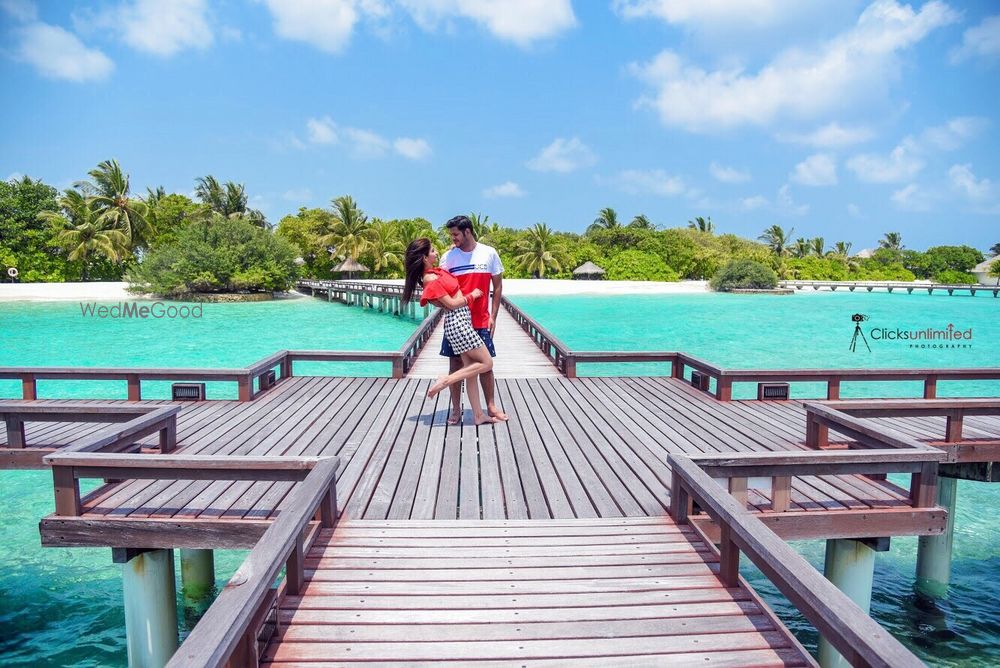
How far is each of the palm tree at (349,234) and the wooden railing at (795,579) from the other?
54.2 meters

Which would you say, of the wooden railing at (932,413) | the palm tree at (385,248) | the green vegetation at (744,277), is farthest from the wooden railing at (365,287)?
the green vegetation at (744,277)

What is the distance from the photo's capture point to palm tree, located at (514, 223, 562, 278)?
58562mm

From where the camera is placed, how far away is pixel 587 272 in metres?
59.8

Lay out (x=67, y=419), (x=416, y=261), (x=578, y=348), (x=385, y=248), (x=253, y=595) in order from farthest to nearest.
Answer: (x=385, y=248) < (x=578, y=348) < (x=416, y=261) < (x=67, y=419) < (x=253, y=595)

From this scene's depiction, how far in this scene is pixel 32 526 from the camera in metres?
7.88

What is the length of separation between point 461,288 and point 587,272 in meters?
55.6

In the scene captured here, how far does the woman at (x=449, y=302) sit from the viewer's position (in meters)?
4.96

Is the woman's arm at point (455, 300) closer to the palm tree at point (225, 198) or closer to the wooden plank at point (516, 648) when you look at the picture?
the wooden plank at point (516, 648)

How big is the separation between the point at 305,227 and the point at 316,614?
57973 mm

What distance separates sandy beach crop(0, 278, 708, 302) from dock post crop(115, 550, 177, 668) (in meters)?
41.9

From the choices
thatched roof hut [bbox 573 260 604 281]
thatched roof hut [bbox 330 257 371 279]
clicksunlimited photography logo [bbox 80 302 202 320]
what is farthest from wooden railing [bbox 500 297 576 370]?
thatched roof hut [bbox 573 260 604 281]

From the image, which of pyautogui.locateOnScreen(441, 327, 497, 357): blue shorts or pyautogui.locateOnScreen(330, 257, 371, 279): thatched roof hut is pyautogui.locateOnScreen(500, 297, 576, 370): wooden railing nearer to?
pyautogui.locateOnScreen(441, 327, 497, 357): blue shorts

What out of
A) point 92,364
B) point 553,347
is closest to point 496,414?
point 553,347

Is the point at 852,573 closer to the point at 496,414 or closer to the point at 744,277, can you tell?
the point at 496,414
